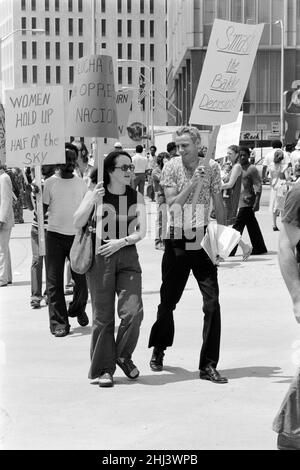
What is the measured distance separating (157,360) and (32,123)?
4.32 meters

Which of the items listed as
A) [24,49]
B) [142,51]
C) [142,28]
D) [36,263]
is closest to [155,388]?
[36,263]

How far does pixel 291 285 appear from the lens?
17.1ft

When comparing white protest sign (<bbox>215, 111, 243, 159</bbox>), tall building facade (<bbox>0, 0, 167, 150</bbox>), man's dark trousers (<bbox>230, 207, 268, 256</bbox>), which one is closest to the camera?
man's dark trousers (<bbox>230, 207, 268, 256</bbox>)

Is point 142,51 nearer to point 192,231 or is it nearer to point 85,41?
point 85,41

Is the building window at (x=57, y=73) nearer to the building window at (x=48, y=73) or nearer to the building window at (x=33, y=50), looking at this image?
the building window at (x=48, y=73)

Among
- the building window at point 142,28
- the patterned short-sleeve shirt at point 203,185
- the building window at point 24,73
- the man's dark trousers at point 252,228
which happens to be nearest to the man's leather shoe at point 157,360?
the patterned short-sleeve shirt at point 203,185

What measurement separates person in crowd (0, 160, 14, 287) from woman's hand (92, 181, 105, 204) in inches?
229

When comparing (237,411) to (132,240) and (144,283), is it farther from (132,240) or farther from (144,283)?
(144,283)

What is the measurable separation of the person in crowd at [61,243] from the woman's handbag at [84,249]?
2.07m

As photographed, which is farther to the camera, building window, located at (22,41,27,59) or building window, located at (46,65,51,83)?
building window, located at (46,65,51,83)

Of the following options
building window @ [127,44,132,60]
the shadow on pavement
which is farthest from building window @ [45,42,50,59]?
the shadow on pavement

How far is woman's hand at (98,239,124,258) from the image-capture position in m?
7.72

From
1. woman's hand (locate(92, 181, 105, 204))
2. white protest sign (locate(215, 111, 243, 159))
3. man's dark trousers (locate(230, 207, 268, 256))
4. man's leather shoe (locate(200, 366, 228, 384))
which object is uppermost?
white protest sign (locate(215, 111, 243, 159))

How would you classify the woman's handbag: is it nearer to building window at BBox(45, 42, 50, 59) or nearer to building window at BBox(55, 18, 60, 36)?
building window at BBox(55, 18, 60, 36)
